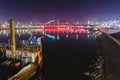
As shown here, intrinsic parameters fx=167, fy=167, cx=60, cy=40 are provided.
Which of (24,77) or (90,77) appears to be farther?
(90,77)

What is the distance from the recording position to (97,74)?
33.1m

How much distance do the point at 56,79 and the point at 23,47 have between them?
993cm

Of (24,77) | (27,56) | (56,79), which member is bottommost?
(56,79)

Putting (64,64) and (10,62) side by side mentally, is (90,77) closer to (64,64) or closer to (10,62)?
(64,64)

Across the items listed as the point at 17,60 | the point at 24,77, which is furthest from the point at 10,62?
the point at 24,77

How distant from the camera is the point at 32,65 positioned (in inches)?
1204

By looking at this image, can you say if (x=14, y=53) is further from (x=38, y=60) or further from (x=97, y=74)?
(x=97, y=74)

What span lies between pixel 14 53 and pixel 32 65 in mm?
4991

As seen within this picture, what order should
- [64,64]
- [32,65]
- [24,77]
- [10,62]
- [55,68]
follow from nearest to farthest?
[24,77], [32,65], [10,62], [55,68], [64,64]

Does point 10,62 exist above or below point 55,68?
above

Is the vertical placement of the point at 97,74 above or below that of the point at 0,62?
below

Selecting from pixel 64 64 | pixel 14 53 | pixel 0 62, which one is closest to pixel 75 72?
pixel 64 64

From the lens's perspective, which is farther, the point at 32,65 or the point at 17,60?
the point at 17,60

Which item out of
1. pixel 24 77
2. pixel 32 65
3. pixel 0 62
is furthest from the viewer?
pixel 0 62
